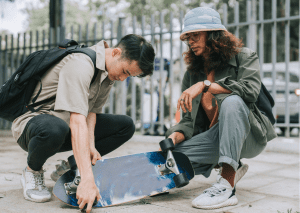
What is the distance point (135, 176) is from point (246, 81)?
99 centimetres

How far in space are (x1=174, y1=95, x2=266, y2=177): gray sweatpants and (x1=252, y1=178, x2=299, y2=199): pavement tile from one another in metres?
0.41

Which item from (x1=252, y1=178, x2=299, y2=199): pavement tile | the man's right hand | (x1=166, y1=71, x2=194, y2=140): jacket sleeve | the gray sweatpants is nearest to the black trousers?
the man's right hand

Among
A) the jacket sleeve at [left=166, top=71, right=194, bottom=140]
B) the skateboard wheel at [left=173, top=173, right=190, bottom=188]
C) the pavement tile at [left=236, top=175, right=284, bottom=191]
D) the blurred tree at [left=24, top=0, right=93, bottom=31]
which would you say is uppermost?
the blurred tree at [left=24, top=0, right=93, bottom=31]

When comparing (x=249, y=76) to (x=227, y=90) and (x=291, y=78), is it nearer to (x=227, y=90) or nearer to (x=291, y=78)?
(x=227, y=90)

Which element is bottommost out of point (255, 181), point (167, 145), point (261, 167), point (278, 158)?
point (278, 158)

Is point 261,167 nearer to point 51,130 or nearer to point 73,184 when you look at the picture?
point 73,184

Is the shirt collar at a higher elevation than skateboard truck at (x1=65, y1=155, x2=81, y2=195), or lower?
higher

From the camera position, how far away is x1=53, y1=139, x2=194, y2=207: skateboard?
2072mm

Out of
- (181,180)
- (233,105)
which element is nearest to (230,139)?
(233,105)

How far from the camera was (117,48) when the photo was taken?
85.7 inches

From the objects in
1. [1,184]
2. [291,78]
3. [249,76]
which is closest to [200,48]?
[249,76]

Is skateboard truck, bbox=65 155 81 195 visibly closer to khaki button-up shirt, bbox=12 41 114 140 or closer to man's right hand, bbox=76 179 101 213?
man's right hand, bbox=76 179 101 213

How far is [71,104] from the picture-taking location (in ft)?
6.09

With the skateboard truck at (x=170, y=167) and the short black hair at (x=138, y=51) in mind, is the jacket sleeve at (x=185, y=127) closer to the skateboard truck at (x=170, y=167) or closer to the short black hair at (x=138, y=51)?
the skateboard truck at (x=170, y=167)
